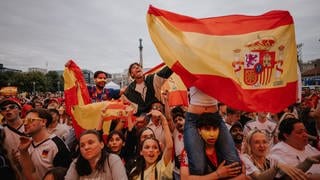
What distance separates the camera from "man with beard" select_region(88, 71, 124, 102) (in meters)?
6.87

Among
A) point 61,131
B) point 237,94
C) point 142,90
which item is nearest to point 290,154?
point 237,94

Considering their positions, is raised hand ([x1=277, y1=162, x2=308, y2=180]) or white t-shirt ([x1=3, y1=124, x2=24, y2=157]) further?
white t-shirt ([x1=3, y1=124, x2=24, y2=157])

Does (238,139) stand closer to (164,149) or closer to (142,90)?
(164,149)

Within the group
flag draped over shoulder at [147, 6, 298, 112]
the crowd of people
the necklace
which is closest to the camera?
the crowd of people

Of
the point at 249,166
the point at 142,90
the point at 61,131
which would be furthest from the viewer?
the point at 61,131

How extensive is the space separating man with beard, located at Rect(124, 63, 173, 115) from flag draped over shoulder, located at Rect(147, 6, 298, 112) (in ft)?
5.37

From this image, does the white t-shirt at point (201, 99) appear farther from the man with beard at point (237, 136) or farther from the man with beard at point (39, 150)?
the man with beard at point (39, 150)

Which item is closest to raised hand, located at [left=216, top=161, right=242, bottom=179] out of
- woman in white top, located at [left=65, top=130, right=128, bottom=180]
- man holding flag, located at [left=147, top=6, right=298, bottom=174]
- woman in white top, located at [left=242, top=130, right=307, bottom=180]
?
woman in white top, located at [left=242, top=130, right=307, bottom=180]

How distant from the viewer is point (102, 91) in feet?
23.2

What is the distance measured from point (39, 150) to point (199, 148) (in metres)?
2.27

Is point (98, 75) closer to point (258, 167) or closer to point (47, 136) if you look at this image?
point (47, 136)

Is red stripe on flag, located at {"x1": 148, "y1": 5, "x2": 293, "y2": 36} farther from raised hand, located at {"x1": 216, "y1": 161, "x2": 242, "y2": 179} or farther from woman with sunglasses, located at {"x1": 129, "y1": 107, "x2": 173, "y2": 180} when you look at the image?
raised hand, located at {"x1": 216, "y1": 161, "x2": 242, "y2": 179}

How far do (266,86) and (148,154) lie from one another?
1882mm

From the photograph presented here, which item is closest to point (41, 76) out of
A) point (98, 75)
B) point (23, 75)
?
point (23, 75)
